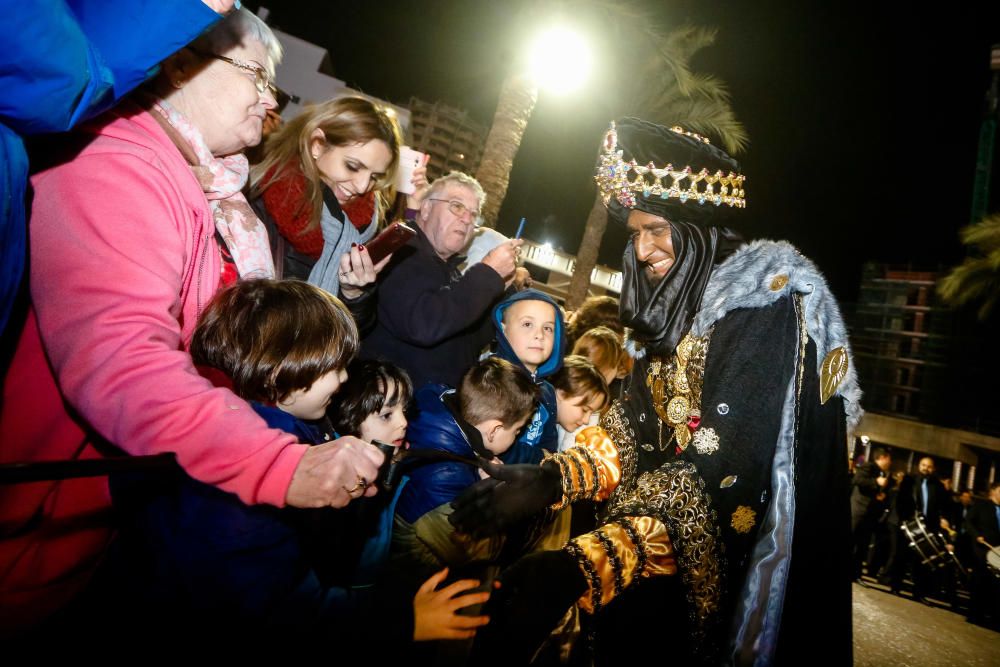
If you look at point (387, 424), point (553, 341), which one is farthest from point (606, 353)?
point (387, 424)

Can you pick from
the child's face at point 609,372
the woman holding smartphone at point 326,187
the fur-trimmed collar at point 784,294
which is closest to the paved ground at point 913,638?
the child's face at point 609,372

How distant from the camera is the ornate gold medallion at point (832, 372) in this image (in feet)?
6.75

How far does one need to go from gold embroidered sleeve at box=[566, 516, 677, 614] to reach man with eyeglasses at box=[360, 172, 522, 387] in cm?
144

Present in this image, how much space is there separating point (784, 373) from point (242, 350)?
207 cm

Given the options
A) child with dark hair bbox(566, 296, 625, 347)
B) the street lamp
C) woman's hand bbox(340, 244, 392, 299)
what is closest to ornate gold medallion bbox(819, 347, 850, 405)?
woman's hand bbox(340, 244, 392, 299)

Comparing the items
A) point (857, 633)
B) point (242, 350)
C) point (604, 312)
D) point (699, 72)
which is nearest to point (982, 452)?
point (699, 72)

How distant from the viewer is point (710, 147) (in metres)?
2.54

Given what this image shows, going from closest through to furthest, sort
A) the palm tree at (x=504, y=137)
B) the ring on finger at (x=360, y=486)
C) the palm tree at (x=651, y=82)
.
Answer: the ring on finger at (x=360, y=486), the palm tree at (x=504, y=137), the palm tree at (x=651, y=82)

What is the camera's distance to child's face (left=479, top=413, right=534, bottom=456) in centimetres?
259

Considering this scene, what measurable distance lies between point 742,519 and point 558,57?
296 inches

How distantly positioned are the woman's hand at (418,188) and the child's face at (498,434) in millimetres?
1883

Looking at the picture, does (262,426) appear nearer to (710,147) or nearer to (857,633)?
(710,147)

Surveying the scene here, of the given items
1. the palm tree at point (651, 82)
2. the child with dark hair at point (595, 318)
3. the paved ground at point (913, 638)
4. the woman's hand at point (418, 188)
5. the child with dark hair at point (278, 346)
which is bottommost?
the paved ground at point (913, 638)

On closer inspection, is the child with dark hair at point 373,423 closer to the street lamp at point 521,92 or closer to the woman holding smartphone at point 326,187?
the woman holding smartphone at point 326,187
